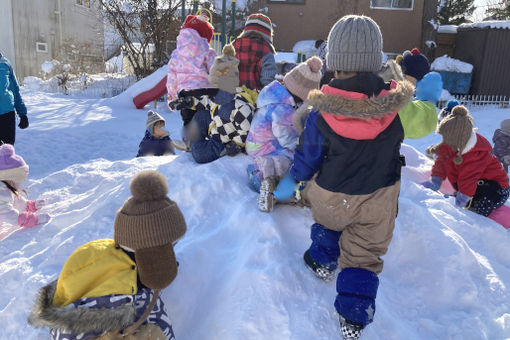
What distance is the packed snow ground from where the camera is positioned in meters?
2.17

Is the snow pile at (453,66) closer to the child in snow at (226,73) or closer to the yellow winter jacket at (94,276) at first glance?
the child in snow at (226,73)

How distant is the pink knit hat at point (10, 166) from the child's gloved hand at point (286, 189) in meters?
2.52

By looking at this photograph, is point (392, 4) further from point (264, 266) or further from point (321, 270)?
point (264, 266)

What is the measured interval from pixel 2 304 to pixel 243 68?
3604 mm

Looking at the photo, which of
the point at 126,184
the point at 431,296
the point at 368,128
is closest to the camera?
the point at 368,128

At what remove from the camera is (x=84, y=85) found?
14867 mm

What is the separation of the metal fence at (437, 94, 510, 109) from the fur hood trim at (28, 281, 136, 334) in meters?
12.8

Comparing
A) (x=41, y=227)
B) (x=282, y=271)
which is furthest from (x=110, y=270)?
(x=41, y=227)

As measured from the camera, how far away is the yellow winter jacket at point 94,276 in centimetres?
173

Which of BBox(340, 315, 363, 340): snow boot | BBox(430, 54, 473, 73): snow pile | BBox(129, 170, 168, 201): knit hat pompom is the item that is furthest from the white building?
BBox(340, 315, 363, 340): snow boot

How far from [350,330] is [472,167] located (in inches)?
104

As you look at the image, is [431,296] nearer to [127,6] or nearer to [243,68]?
[243,68]

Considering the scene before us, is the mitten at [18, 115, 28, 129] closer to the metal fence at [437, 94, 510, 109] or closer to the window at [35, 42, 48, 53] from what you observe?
the metal fence at [437, 94, 510, 109]

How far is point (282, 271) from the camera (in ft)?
7.66
